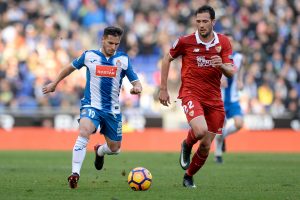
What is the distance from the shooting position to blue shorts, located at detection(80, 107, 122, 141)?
37.3 feet

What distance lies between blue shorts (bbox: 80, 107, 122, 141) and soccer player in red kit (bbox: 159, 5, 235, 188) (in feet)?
3.42

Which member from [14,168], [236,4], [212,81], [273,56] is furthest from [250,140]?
[212,81]

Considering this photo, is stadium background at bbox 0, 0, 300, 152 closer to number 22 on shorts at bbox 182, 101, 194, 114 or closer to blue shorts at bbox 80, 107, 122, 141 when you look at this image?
blue shorts at bbox 80, 107, 122, 141

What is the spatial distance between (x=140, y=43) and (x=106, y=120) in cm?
1504

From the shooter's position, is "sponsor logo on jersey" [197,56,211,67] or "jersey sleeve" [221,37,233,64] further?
"sponsor logo on jersey" [197,56,211,67]

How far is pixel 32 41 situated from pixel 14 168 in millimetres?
10273

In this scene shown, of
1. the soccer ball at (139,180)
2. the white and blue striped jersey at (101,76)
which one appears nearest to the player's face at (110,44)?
the white and blue striped jersey at (101,76)

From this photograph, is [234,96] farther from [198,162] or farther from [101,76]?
[198,162]

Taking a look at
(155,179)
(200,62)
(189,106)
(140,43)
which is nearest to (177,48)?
(200,62)

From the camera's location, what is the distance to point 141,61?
2628 cm

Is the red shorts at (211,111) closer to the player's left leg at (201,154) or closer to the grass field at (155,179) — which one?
the player's left leg at (201,154)

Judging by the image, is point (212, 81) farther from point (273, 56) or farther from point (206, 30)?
point (273, 56)

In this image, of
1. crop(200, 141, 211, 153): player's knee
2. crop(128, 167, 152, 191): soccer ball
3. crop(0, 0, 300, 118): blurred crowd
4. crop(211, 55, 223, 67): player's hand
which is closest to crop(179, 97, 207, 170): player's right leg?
crop(200, 141, 211, 153): player's knee

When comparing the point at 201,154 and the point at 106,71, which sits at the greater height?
the point at 106,71
